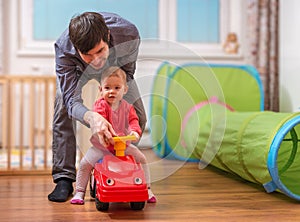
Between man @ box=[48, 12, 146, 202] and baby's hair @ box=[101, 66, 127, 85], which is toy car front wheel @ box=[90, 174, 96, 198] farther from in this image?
baby's hair @ box=[101, 66, 127, 85]

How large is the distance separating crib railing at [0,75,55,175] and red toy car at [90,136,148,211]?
2.77 feet

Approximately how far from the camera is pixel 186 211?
159cm

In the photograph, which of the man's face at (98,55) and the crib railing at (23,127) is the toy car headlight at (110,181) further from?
the crib railing at (23,127)

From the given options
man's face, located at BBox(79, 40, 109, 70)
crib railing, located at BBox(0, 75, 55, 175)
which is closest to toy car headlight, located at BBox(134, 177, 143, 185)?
man's face, located at BBox(79, 40, 109, 70)

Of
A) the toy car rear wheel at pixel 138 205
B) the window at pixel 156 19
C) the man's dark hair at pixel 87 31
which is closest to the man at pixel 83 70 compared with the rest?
the man's dark hair at pixel 87 31

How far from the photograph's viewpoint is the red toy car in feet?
5.01

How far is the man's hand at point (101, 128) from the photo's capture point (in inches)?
58.0

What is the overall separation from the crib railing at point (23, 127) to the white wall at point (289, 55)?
1260mm

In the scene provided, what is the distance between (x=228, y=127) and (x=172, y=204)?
24.8 inches

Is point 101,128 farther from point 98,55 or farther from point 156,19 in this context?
point 156,19

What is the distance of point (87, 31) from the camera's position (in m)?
1.46

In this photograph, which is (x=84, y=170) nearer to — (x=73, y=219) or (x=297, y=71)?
(x=73, y=219)

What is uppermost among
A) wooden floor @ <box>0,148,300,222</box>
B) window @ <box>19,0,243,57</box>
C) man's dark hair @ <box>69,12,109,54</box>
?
window @ <box>19,0,243,57</box>

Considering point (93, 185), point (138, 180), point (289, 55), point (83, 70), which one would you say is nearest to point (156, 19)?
point (289, 55)
